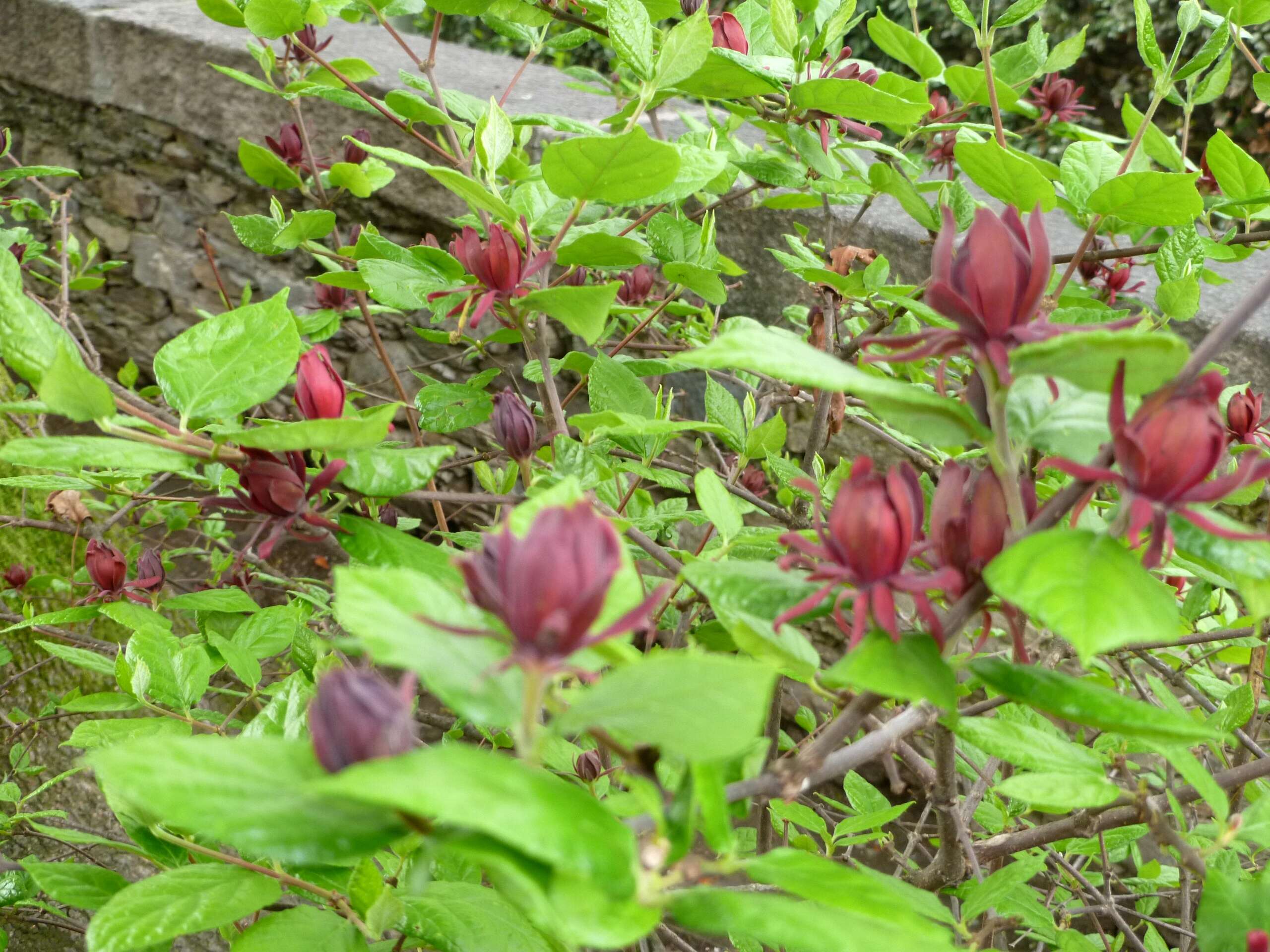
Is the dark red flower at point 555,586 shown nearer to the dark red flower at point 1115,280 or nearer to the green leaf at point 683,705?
the green leaf at point 683,705

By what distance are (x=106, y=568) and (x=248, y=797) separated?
0.79m

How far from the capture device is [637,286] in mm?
1330

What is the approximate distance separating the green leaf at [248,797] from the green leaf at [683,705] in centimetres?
8

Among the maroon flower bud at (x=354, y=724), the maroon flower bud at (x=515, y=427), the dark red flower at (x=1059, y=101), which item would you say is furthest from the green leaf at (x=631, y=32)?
the dark red flower at (x=1059, y=101)

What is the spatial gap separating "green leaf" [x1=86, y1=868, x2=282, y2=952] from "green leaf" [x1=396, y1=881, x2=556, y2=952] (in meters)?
0.09

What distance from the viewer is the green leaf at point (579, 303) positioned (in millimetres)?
664

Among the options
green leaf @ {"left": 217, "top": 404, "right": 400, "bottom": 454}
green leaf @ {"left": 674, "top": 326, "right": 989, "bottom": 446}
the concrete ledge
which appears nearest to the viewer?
green leaf @ {"left": 674, "top": 326, "right": 989, "bottom": 446}

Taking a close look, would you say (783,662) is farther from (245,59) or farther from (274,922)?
(245,59)

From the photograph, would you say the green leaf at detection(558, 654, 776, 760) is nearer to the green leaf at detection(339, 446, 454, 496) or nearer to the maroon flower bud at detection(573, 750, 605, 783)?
the green leaf at detection(339, 446, 454, 496)

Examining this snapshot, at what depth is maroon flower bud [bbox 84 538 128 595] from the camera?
3.17 ft

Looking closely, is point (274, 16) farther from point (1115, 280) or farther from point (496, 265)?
point (1115, 280)

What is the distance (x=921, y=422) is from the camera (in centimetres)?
41

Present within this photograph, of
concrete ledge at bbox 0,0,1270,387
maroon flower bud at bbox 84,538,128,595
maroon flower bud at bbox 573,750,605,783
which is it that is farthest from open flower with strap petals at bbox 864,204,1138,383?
concrete ledge at bbox 0,0,1270,387

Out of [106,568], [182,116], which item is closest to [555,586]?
[106,568]
